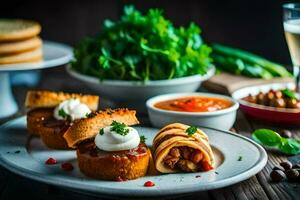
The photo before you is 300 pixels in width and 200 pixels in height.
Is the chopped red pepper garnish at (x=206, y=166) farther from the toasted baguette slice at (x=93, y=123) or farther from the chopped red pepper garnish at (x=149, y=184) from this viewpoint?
the toasted baguette slice at (x=93, y=123)

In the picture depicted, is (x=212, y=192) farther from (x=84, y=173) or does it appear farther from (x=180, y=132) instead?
(x=84, y=173)

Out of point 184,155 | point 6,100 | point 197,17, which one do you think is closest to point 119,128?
point 184,155

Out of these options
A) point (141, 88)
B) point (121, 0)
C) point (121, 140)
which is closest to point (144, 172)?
point (121, 140)

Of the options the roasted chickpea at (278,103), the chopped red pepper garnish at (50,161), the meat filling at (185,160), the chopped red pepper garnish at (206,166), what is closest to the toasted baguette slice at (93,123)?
the chopped red pepper garnish at (50,161)

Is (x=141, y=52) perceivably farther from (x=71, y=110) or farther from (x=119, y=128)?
(x=119, y=128)

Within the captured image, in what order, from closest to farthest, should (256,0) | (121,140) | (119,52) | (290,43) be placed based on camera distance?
1. (121,140)
2. (290,43)
3. (119,52)
4. (256,0)

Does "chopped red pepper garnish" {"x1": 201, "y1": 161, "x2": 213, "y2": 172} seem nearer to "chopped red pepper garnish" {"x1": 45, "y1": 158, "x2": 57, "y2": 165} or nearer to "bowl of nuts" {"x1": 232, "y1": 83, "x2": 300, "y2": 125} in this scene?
"chopped red pepper garnish" {"x1": 45, "y1": 158, "x2": 57, "y2": 165}
